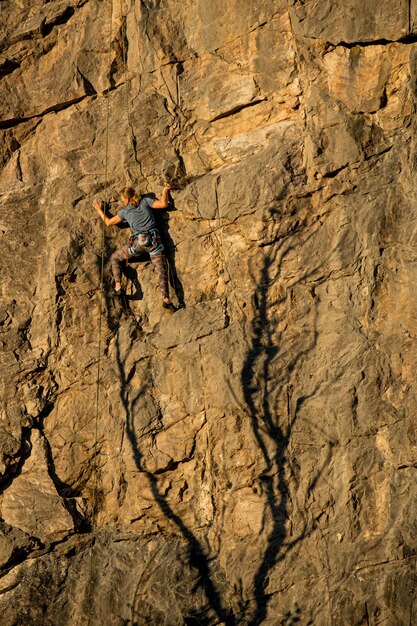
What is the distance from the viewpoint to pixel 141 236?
12453 mm

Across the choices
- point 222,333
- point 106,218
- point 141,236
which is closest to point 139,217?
point 141,236

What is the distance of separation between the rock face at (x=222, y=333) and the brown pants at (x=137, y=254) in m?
0.26

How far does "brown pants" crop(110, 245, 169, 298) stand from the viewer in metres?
12.4

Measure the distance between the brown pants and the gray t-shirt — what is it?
255mm

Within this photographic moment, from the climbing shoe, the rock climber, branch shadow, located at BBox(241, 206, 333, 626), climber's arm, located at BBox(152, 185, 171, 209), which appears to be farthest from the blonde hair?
branch shadow, located at BBox(241, 206, 333, 626)

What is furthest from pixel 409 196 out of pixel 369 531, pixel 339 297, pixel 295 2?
pixel 369 531

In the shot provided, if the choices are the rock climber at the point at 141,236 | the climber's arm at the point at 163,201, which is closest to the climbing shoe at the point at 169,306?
the rock climber at the point at 141,236

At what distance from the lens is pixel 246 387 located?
38.8 feet

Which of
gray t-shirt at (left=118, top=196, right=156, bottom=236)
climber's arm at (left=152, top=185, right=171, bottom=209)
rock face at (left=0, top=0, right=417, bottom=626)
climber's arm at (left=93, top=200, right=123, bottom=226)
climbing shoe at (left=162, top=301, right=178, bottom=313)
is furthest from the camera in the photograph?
climber's arm at (left=93, top=200, right=123, bottom=226)

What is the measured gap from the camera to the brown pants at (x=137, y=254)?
40.8ft

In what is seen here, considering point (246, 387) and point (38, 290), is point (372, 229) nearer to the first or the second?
point (246, 387)

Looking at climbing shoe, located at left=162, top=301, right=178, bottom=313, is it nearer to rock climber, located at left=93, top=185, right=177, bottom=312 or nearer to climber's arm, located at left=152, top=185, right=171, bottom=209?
rock climber, located at left=93, top=185, right=177, bottom=312

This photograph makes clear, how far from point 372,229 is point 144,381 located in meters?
3.33

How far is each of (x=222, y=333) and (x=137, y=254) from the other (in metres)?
1.55
